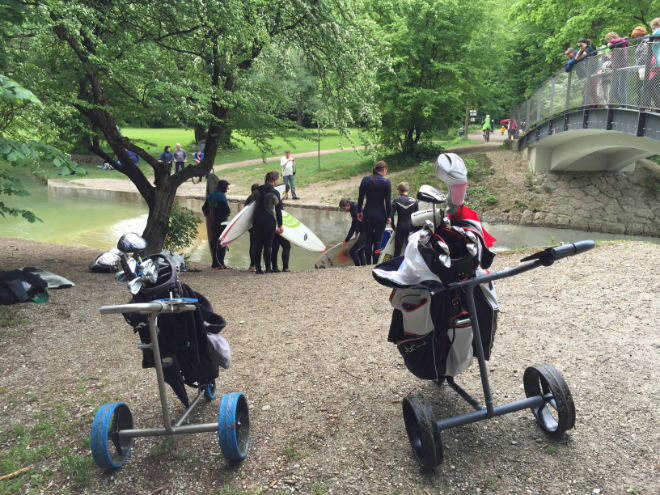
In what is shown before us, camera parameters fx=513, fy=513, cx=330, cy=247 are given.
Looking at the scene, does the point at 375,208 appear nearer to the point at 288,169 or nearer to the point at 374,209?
the point at 374,209

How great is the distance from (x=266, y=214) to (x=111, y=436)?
5.65 metres

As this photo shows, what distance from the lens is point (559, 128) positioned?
16.2 metres

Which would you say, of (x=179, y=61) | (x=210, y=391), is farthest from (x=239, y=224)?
(x=210, y=391)

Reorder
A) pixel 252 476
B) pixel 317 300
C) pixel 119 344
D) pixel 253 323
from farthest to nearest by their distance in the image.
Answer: pixel 317 300 < pixel 253 323 < pixel 119 344 < pixel 252 476

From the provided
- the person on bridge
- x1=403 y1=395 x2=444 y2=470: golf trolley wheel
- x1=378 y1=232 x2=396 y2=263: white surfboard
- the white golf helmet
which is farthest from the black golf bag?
the person on bridge

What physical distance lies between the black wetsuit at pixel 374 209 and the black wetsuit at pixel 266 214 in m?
1.41

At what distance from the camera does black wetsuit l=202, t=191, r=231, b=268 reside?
949 cm

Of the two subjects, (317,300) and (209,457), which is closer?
(209,457)

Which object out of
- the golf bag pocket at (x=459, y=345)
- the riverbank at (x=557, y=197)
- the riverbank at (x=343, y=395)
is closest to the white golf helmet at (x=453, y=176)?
the golf bag pocket at (x=459, y=345)

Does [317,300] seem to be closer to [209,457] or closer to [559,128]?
[209,457]

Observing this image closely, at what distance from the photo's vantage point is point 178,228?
1056 centimetres

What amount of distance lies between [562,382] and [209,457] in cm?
238

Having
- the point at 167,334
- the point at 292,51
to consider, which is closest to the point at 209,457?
the point at 167,334

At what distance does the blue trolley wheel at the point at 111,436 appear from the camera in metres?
3.13
